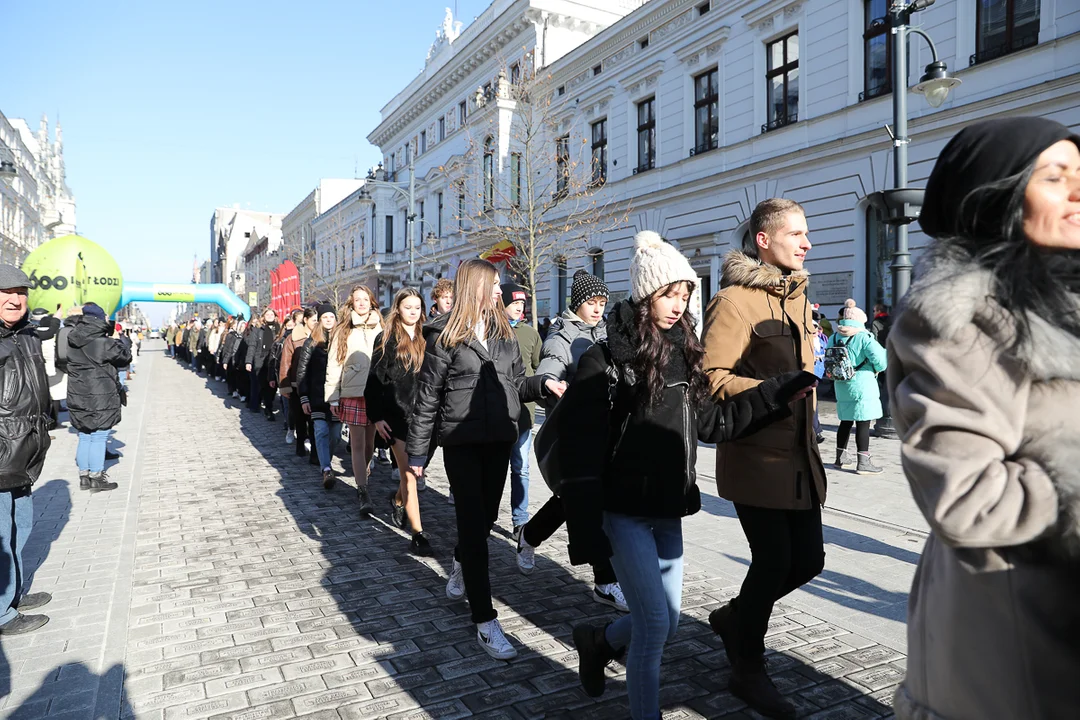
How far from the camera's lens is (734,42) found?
19984mm

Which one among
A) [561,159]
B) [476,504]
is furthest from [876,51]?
[476,504]

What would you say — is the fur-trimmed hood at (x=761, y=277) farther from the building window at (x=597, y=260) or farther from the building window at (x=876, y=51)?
the building window at (x=597, y=260)

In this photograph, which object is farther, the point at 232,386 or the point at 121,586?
the point at 232,386

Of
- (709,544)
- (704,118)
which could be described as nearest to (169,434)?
(709,544)

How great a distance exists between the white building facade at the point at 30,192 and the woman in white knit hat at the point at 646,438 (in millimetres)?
46859

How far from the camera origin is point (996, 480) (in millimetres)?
1246

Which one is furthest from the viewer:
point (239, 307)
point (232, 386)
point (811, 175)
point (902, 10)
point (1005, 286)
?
point (239, 307)

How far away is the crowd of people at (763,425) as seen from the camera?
4.12 ft

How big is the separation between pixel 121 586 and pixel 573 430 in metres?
3.69

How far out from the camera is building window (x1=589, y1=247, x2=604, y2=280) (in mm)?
25594

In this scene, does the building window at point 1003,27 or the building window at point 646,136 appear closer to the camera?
the building window at point 1003,27

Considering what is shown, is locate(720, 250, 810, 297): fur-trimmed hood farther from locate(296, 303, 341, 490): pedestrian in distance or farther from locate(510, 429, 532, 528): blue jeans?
locate(296, 303, 341, 490): pedestrian in distance

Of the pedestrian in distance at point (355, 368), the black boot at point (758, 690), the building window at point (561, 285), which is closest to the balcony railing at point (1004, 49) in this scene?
the pedestrian in distance at point (355, 368)

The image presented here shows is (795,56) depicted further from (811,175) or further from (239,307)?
(239,307)
